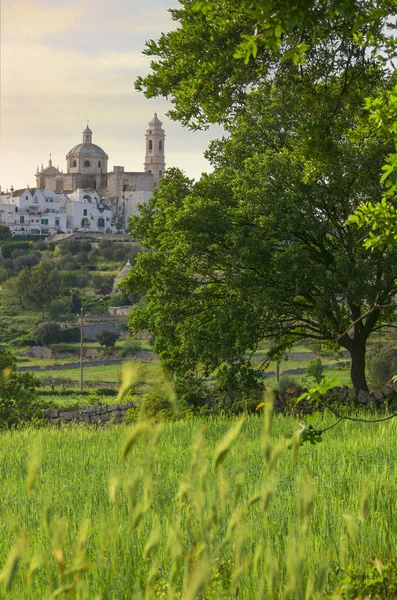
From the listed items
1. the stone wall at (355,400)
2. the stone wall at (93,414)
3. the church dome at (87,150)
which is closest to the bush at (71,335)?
the stone wall at (93,414)

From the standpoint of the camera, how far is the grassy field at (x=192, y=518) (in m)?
2.17

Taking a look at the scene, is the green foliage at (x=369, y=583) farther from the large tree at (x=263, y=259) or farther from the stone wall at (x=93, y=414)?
the stone wall at (x=93, y=414)

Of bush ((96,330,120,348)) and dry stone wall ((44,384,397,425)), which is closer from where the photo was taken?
dry stone wall ((44,384,397,425))

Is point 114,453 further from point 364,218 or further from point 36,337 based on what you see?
point 36,337

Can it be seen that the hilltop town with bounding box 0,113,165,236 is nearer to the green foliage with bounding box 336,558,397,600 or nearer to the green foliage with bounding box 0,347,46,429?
the green foliage with bounding box 0,347,46,429

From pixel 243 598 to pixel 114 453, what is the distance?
5491mm

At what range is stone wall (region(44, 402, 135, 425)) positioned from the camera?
19.9m

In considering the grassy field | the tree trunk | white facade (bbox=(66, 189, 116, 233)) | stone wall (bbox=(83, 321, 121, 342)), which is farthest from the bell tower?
the grassy field

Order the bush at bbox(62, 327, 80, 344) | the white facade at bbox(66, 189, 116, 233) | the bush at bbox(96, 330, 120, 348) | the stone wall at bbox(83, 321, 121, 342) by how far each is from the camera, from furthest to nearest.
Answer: the white facade at bbox(66, 189, 116, 233)
the bush at bbox(62, 327, 80, 344)
the stone wall at bbox(83, 321, 121, 342)
the bush at bbox(96, 330, 120, 348)

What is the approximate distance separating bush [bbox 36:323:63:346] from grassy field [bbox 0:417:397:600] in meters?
66.0

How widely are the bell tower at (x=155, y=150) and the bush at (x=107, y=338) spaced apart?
11416 cm

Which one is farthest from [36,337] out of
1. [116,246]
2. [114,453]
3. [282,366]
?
[114,453]

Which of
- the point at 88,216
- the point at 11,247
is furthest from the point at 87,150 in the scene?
the point at 11,247

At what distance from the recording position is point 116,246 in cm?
11988
